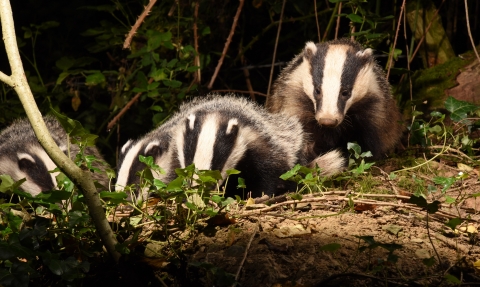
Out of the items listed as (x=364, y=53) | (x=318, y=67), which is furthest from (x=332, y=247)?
(x=364, y=53)

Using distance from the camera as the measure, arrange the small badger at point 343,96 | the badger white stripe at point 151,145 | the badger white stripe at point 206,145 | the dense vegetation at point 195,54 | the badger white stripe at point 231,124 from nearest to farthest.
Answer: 1. the badger white stripe at point 206,145
2. the badger white stripe at point 231,124
3. the badger white stripe at point 151,145
4. the small badger at point 343,96
5. the dense vegetation at point 195,54

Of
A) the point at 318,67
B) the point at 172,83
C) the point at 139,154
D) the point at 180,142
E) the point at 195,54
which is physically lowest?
the point at 139,154

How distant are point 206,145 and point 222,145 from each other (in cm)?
11

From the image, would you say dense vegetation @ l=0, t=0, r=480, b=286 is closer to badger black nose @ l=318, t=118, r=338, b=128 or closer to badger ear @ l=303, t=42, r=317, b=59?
badger black nose @ l=318, t=118, r=338, b=128

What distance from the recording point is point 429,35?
6.03 metres

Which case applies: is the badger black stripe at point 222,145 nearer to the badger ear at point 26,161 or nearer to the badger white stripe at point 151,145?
the badger white stripe at point 151,145

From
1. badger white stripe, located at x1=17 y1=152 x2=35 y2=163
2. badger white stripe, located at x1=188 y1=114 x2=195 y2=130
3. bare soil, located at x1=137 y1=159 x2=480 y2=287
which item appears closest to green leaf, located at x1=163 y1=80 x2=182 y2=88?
badger white stripe, located at x1=188 y1=114 x2=195 y2=130

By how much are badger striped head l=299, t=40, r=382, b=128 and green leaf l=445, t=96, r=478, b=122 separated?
64cm

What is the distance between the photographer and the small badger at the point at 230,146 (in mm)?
4074

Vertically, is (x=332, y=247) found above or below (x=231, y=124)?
below

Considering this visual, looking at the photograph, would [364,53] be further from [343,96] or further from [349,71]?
[343,96]

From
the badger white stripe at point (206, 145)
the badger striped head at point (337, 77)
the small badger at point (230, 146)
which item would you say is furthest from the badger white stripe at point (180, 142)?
the badger striped head at point (337, 77)

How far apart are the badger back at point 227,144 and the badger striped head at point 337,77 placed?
0.32m

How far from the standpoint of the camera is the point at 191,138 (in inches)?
162
